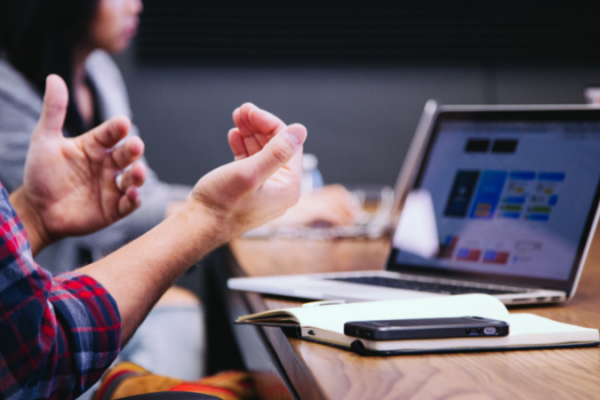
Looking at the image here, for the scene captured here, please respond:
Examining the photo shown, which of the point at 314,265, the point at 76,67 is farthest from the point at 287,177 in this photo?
the point at 76,67

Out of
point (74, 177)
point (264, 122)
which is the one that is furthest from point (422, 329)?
point (74, 177)

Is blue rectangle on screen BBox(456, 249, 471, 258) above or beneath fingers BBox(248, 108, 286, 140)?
beneath

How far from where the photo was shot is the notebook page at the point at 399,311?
0.60m

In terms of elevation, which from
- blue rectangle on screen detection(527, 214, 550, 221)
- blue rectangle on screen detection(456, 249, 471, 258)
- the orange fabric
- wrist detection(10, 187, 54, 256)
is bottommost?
the orange fabric

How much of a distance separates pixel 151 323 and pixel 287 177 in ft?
3.12

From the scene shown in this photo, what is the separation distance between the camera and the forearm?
67 centimetres

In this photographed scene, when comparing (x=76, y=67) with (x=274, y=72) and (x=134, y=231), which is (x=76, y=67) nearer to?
(x=134, y=231)

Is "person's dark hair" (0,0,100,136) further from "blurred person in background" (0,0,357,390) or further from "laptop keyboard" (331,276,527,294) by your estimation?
"laptop keyboard" (331,276,527,294)

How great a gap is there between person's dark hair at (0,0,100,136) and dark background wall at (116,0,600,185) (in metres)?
1.01

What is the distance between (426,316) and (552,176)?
426mm

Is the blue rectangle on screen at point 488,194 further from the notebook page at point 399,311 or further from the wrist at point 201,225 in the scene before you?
the wrist at point 201,225

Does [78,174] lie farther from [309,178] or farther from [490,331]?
[309,178]

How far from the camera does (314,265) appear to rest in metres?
1.20

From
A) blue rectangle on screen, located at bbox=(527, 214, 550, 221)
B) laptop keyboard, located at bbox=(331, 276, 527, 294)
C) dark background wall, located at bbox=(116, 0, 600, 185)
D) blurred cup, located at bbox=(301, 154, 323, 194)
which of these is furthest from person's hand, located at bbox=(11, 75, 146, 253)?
dark background wall, located at bbox=(116, 0, 600, 185)
